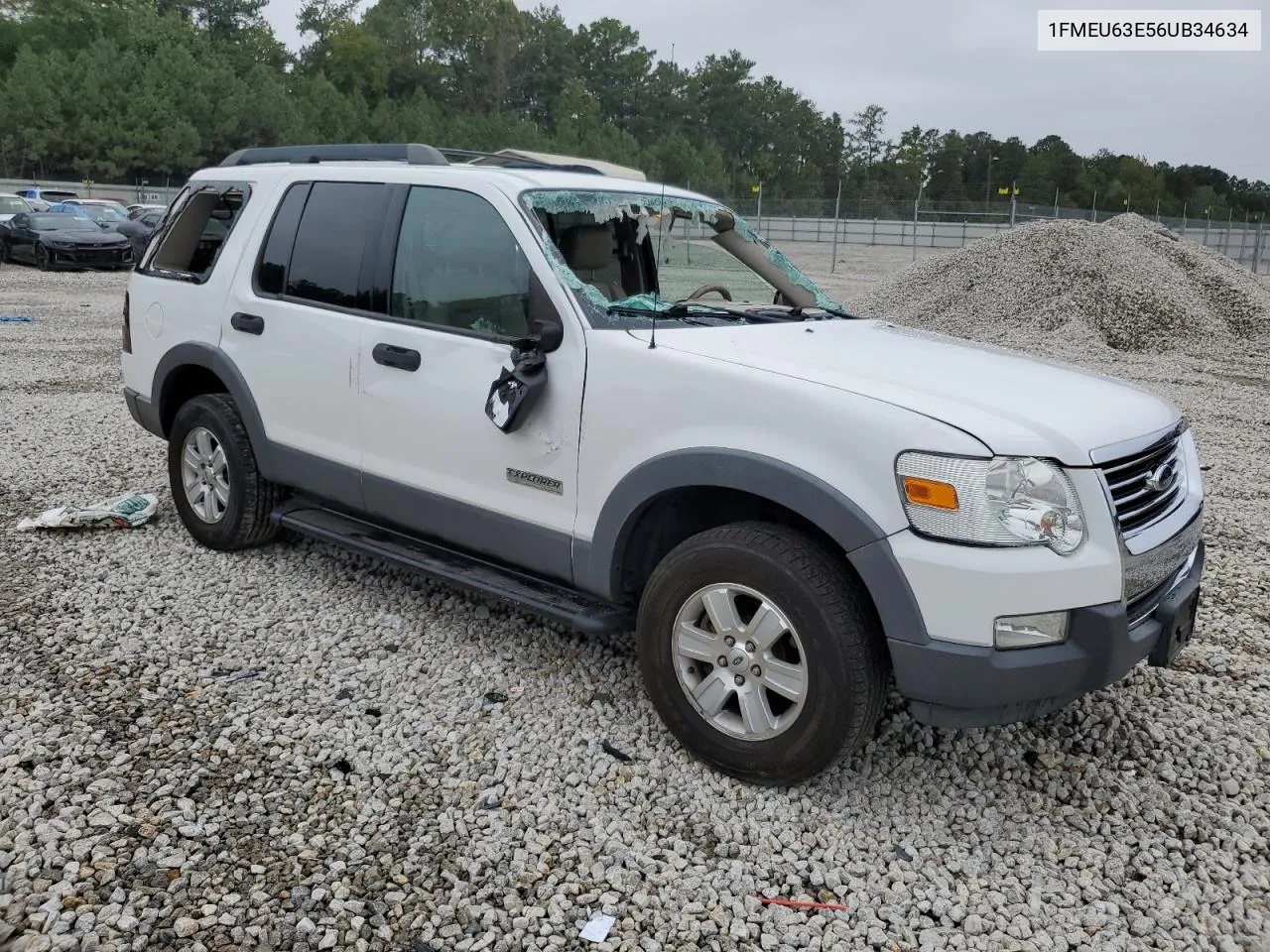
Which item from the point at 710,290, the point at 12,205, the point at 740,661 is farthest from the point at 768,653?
the point at 12,205

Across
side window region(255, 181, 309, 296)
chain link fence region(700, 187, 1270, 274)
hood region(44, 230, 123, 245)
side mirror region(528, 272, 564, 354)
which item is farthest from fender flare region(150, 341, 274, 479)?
chain link fence region(700, 187, 1270, 274)

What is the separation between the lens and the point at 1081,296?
1451cm

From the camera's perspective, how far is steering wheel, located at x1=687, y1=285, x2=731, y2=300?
4316 millimetres

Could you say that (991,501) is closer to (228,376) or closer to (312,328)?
(312,328)

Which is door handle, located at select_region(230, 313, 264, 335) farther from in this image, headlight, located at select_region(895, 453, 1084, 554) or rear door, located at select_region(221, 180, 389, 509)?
headlight, located at select_region(895, 453, 1084, 554)

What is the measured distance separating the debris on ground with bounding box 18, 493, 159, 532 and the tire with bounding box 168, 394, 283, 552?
0.55m

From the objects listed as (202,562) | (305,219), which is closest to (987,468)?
(305,219)

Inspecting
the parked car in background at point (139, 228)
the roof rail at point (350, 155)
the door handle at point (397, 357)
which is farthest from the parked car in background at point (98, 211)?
the door handle at point (397, 357)

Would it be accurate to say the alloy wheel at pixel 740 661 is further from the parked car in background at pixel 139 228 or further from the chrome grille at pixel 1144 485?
the parked car in background at pixel 139 228

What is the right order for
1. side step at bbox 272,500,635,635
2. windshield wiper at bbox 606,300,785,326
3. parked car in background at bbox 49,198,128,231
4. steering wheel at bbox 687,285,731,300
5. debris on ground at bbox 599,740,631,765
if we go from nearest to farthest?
debris on ground at bbox 599,740,631,765 < side step at bbox 272,500,635,635 < windshield wiper at bbox 606,300,785,326 < steering wheel at bbox 687,285,731,300 < parked car in background at bbox 49,198,128,231

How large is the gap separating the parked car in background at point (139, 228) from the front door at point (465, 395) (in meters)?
13.5

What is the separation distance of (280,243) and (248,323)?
0.39m

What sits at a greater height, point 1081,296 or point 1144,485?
point 1081,296

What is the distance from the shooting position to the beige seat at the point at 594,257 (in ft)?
12.9
